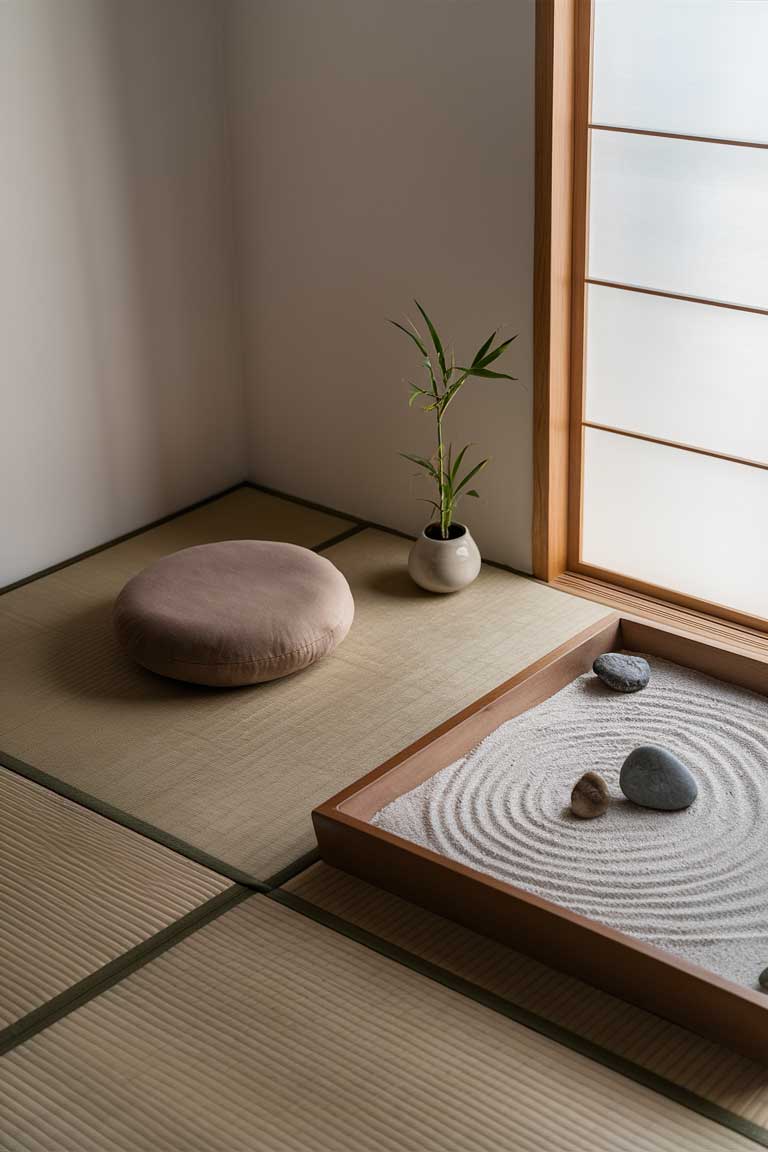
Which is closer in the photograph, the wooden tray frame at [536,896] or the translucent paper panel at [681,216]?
the wooden tray frame at [536,896]

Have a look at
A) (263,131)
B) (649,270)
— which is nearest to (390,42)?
(263,131)

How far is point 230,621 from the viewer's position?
3.71m

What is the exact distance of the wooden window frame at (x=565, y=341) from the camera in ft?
12.2

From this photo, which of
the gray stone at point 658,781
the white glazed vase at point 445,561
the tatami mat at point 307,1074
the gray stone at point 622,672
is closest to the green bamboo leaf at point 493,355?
the white glazed vase at point 445,561

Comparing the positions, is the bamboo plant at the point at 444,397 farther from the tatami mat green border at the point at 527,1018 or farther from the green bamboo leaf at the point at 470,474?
the tatami mat green border at the point at 527,1018

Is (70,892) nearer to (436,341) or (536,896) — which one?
(536,896)

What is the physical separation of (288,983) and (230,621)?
1197 mm

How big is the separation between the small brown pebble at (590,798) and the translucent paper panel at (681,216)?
1.37m

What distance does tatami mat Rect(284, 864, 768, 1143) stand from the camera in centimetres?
248

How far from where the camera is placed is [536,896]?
275 centimetres

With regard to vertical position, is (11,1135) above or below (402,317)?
below

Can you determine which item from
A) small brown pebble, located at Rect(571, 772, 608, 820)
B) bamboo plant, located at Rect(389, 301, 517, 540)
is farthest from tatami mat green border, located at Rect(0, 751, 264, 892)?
bamboo plant, located at Rect(389, 301, 517, 540)

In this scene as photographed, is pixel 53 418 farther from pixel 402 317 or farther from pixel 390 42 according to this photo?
pixel 390 42

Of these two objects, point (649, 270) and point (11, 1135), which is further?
point (649, 270)
